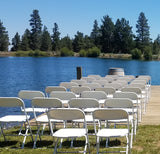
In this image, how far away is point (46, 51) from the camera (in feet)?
302

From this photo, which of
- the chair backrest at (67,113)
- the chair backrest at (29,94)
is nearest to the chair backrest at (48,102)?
the chair backrest at (67,113)

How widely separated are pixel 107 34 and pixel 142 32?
998cm

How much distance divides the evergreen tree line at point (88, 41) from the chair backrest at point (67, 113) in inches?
3267

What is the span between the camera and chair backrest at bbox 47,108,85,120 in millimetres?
3621

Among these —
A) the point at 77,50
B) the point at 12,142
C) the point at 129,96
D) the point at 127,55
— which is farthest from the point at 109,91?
the point at 77,50

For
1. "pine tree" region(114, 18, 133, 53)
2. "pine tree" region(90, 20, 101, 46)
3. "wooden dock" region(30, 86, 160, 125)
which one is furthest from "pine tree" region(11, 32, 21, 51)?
"wooden dock" region(30, 86, 160, 125)

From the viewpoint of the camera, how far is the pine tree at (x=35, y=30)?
91812 mm

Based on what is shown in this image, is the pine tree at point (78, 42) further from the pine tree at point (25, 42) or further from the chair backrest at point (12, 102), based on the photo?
the chair backrest at point (12, 102)

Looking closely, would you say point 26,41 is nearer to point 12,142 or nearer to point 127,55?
point 127,55

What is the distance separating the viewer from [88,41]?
94688mm

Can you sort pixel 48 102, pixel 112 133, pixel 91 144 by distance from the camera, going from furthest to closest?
pixel 91 144 < pixel 48 102 < pixel 112 133

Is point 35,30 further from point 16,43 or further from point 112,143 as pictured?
point 112,143

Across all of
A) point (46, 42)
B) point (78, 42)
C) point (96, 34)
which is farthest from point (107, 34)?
point (46, 42)

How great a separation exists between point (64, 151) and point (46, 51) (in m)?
88.7
